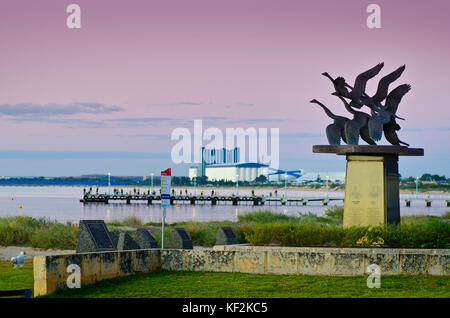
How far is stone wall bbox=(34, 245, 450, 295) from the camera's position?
42.9ft

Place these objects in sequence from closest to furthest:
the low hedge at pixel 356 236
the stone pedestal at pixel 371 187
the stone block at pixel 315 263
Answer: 1. the stone block at pixel 315 263
2. the low hedge at pixel 356 236
3. the stone pedestal at pixel 371 187

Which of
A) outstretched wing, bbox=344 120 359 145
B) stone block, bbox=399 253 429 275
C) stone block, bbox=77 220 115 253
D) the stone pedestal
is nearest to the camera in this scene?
stone block, bbox=77 220 115 253

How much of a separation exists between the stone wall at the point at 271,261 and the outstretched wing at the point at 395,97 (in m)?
6.98

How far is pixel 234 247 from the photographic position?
593 inches

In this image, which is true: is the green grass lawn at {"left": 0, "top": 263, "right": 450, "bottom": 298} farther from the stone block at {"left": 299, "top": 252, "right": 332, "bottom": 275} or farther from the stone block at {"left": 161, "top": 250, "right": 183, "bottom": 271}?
the stone block at {"left": 161, "top": 250, "right": 183, "bottom": 271}

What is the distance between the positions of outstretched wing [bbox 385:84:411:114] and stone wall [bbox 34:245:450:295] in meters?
6.98

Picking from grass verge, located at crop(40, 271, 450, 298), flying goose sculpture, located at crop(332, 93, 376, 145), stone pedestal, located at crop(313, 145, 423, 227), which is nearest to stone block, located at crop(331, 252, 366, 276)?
grass verge, located at crop(40, 271, 450, 298)

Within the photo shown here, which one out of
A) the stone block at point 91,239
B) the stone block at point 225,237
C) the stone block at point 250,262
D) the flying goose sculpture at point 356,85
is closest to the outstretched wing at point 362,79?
the flying goose sculpture at point 356,85

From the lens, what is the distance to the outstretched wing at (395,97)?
1994 centimetres

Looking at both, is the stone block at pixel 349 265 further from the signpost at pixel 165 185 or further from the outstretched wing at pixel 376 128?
the outstretched wing at pixel 376 128

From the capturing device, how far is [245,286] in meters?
12.3
